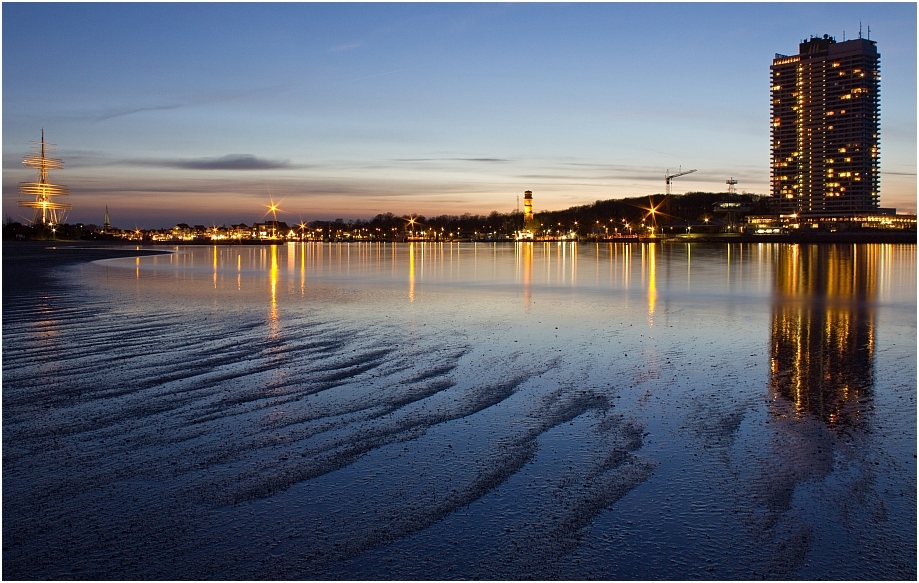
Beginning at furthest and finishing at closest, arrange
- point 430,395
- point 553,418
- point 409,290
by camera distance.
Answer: point 409,290
point 430,395
point 553,418

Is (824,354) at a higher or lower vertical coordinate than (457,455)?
higher

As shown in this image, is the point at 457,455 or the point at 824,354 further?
the point at 824,354

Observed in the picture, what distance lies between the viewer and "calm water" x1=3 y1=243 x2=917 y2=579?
4.81 m

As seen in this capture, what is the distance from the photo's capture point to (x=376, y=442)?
23.2 feet

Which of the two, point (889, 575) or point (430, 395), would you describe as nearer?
point (889, 575)

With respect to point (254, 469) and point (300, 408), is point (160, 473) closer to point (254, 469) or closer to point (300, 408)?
point (254, 469)

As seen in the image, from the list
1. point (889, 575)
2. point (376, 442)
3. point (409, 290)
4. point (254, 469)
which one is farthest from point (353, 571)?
point (409, 290)

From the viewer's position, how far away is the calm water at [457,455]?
481cm

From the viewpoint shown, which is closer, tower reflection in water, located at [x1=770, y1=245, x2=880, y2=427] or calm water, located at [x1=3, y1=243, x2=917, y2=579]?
calm water, located at [x1=3, y1=243, x2=917, y2=579]

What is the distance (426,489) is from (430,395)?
3221 millimetres

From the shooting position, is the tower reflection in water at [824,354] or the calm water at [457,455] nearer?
the calm water at [457,455]

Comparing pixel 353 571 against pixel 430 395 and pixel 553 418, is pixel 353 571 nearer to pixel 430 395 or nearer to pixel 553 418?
pixel 553 418

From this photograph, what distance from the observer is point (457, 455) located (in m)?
6.72

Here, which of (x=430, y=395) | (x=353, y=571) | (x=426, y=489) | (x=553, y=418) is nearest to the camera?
(x=353, y=571)
